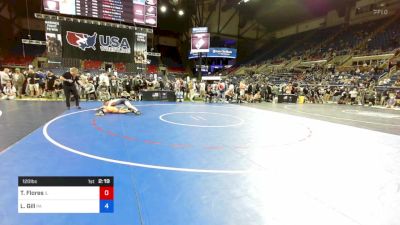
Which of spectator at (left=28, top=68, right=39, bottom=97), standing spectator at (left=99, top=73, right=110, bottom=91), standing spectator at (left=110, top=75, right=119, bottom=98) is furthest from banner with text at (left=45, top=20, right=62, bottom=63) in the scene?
standing spectator at (left=99, top=73, right=110, bottom=91)

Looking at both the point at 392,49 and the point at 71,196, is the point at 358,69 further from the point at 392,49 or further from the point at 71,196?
the point at 71,196

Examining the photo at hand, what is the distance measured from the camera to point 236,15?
131 feet

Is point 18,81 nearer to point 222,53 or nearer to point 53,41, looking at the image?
point 53,41

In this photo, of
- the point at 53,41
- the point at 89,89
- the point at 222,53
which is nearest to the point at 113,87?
the point at 89,89

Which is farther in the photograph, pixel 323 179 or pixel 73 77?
pixel 73 77

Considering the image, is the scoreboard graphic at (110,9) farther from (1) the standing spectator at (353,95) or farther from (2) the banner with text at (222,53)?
(2) the banner with text at (222,53)

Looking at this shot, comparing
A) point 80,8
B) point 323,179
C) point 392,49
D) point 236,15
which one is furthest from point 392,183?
point 236,15

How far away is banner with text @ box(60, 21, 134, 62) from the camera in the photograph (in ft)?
55.5

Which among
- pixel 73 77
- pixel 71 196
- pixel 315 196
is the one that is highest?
pixel 73 77

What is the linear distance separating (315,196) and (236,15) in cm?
4078

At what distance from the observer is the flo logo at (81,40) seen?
16.9 metres
